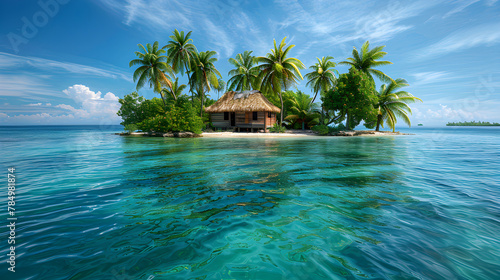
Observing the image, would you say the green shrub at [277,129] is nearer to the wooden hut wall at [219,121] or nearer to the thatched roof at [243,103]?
the thatched roof at [243,103]

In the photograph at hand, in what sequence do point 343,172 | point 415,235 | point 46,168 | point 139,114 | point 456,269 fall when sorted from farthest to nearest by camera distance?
point 139,114 < point 46,168 < point 343,172 < point 415,235 < point 456,269

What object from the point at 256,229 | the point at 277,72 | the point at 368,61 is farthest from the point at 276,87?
the point at 256,229

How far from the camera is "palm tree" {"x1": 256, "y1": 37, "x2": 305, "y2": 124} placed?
87.5 ft

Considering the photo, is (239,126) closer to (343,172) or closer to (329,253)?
(343,172)

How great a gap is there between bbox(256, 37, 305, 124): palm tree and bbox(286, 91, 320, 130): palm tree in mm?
4617

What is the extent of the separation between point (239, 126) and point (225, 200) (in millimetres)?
24436

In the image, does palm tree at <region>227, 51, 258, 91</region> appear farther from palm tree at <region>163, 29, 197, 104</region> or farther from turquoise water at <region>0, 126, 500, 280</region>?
turquoise water at <region>0, 126, 500, 280</region>

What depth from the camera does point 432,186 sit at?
15.5ft

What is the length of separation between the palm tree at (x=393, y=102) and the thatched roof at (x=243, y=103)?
46.5ft

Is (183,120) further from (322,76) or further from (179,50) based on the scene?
(322,76)

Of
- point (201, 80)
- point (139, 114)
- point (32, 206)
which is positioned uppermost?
point (201, 80)

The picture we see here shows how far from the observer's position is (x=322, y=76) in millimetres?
29469

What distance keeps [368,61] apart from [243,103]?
645 inches

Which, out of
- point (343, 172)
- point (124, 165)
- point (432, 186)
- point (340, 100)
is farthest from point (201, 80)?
point (432, 186)
